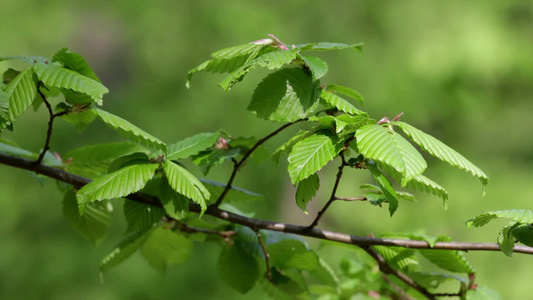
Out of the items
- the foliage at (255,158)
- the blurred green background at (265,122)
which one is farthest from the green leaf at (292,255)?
the blurred green background at (265,122)

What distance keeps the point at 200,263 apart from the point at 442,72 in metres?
1.65

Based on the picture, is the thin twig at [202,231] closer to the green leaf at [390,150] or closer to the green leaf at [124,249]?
the green leaf at [124,249]

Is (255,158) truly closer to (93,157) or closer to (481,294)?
(93,157)

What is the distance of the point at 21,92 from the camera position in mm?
786

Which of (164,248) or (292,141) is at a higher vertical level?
(292,141)

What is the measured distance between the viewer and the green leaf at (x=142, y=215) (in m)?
0.98

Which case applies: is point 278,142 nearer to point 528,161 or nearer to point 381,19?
point 381,19

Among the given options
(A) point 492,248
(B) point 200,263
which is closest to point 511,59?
(B) point 200,263

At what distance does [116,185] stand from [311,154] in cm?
24

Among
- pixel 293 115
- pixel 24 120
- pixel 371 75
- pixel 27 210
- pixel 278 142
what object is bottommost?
pixel 27 210

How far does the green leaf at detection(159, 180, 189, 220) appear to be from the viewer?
888 mm

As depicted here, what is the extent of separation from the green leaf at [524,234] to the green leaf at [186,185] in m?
0.37

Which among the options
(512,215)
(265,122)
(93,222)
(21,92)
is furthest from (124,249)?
(265,122)

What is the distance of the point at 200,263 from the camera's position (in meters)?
3.48
